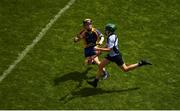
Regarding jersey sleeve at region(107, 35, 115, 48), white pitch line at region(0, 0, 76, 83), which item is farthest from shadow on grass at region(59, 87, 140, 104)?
white pitch line at region(0, 0, 76, 83)

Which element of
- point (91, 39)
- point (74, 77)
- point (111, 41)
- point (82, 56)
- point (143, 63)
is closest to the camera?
point (111, 41)

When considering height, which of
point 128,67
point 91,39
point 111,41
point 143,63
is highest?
point 111,41

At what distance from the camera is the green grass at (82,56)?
14.6 m

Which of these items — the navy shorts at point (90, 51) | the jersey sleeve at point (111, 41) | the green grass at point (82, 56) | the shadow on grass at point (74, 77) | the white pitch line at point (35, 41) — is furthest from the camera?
the white pitch line at point (35, 41)

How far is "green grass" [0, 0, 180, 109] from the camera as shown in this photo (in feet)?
47.8

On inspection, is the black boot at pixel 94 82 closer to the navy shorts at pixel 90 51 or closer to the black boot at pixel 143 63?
the navy shorts at pixel 90 51

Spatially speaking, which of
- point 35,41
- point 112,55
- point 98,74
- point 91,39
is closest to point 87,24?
point 91,39

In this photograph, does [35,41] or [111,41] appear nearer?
[111,41]

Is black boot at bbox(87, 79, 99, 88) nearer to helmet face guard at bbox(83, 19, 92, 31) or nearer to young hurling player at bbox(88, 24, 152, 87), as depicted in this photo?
young hurling player at bbox(88, 24, 152, 87)

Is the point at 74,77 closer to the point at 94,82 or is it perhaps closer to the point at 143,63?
the point at 94,82

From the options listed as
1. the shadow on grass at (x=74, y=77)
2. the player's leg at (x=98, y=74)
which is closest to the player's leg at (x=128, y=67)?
the player's leg at (x=98, y=74)

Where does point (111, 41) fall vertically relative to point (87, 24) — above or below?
below

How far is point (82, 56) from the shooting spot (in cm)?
1684

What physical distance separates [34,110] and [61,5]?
6929 millimetres
